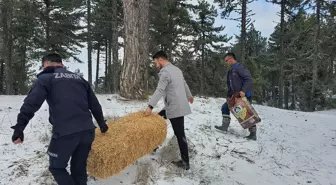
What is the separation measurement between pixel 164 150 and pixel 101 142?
1978 millimetres

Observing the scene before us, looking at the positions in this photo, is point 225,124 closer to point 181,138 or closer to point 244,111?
point 244,111

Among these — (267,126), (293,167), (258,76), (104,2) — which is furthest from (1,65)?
(293,167)

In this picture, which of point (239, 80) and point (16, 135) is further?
point (239, 80)

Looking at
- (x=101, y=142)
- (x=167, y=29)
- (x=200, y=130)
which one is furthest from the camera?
(x=167, y=29)

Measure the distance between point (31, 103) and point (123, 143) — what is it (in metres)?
1.37

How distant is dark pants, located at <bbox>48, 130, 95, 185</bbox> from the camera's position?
3.92 m

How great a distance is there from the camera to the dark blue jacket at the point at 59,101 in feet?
12.5

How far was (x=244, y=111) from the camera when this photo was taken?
7.81 metres

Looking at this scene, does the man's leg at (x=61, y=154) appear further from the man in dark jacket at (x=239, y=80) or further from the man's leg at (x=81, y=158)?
the man in dark jacket at (x=239, y=80)

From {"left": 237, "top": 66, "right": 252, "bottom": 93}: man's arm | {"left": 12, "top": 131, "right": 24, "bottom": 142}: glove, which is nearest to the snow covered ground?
{"left": 237, "top": 66, "right": 252, "bottom": 93}: man's arm

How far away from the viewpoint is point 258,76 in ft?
133

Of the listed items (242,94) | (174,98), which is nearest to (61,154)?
(174,98)

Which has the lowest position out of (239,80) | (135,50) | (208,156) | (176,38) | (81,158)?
(208,156)

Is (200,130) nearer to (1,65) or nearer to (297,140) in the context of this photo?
(297,140)
